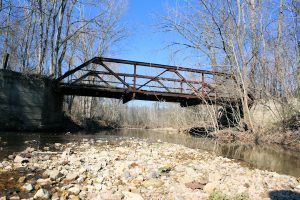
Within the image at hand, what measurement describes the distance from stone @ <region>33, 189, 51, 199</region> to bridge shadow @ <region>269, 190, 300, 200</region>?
307 centimetres

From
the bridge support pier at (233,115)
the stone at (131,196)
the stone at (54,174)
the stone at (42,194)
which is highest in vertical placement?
the bridge support pier at (233,115)

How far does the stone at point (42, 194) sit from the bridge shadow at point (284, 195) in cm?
307

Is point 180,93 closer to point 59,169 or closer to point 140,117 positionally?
point 59,169

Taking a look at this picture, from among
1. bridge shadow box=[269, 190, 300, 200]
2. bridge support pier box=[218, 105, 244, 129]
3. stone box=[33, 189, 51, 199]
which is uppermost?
bridge support pier box=[218, 105, 244, 129]

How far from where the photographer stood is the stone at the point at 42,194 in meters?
3.75

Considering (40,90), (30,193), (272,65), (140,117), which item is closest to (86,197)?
(30,193)

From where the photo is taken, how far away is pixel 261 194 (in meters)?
4.30

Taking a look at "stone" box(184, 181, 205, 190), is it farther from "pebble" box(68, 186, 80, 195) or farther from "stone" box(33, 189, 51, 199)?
"stone" box(33, 189, 51, 199)

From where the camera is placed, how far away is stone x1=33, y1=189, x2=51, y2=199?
375 cm

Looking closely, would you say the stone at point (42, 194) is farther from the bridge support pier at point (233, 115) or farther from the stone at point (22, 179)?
the bridge support pier at point (233, 115)

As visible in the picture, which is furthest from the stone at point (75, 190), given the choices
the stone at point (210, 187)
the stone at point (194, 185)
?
the stone at point (210, 187)

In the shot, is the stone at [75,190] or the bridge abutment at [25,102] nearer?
the stone at [75,190]

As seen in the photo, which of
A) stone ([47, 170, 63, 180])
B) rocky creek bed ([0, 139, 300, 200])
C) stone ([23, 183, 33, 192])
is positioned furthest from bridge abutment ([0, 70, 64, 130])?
stone ([23, 183, 33, 192])

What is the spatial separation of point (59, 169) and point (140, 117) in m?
36.8
